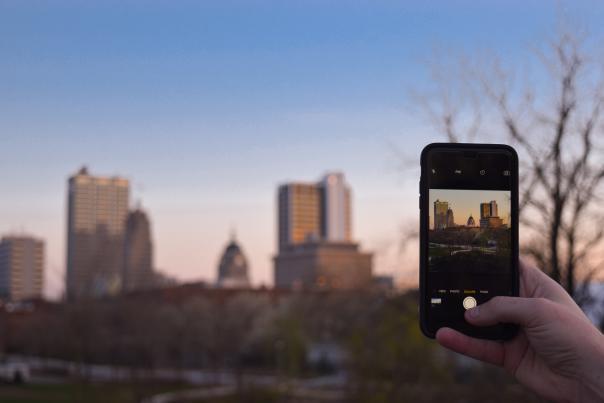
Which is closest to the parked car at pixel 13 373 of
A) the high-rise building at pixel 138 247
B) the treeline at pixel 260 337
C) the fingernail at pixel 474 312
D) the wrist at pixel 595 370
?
the treeline at pixel 260 337

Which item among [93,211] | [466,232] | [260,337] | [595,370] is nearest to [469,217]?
[466,232]

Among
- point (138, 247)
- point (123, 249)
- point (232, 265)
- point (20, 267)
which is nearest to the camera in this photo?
point (123, 249)

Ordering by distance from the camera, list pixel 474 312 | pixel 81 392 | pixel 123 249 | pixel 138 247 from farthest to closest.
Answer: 1. pixel 138 247
2. pixel 123 249
3. pixel 81 392
4. pixel 474 312

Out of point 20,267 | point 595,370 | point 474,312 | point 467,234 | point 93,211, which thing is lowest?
point 595,370

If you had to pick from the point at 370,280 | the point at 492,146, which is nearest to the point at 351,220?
the point at 370,280

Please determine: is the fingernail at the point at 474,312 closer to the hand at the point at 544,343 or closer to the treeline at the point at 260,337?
the hand at the point at 544,343

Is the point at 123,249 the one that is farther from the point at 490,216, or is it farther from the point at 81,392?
the point at 490,216
